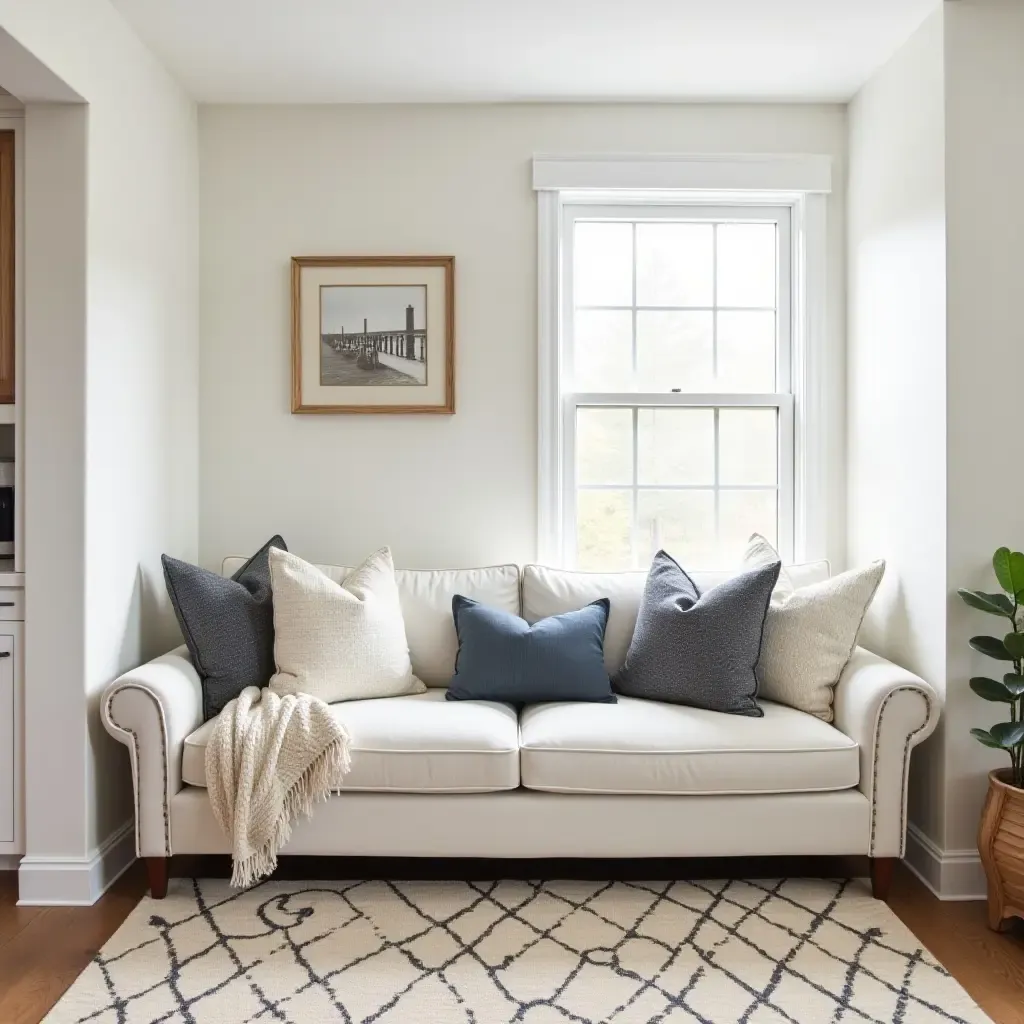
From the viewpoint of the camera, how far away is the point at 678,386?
11.6ft

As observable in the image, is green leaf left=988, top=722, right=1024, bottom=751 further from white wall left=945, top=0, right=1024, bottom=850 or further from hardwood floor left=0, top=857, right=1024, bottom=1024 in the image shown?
hardwood floor left=0, top=857, right=1024, bottom=1024

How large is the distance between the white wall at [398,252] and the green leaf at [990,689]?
1.01 meters

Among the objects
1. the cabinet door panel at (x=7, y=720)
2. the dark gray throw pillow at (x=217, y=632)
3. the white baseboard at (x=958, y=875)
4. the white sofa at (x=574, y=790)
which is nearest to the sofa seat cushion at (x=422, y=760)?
the white sofa at (x=574, y=790)

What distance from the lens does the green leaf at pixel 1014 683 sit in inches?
93.2

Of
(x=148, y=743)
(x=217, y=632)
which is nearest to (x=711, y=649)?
(x=217, y=632)

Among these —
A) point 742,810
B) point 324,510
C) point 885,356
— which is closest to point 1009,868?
point 742,810

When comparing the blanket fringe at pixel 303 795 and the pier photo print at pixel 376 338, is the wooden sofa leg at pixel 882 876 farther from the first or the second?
the pier photo print at pixel 376 338

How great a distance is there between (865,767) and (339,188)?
2703mm

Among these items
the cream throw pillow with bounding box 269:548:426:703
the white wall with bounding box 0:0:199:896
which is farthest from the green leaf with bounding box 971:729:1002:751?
the white wall with bounding box 0:0:199:896

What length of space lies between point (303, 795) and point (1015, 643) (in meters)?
1.98

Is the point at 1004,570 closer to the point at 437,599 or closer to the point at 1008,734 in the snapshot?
the point at 1008,734

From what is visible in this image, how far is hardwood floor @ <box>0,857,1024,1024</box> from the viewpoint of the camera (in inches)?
82.5

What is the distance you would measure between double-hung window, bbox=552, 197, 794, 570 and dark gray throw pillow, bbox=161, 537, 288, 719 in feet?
4.24

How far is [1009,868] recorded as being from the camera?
2.35 metres
